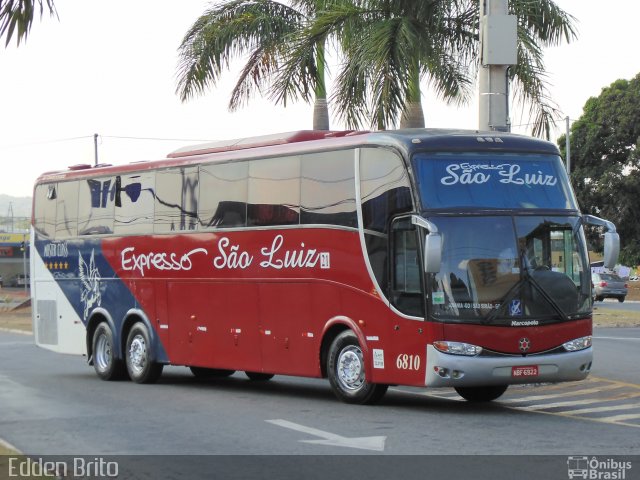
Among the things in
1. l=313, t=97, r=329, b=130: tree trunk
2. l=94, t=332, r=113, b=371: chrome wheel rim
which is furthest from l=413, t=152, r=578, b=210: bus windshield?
l=313, t=97, r=329, b=130: tree trunk

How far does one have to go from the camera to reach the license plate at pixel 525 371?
49.6ft

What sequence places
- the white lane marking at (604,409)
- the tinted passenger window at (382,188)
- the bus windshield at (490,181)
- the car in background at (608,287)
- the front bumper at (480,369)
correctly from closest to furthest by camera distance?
the front bumper at (480,369), the white lane marking at (604,409), the bus windshield at (490,181), the tinted passenger window at (382,188), the car in background at (608,287)

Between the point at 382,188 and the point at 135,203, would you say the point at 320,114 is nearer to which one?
the point at 135,203

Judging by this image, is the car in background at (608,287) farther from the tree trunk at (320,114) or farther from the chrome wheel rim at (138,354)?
the chrome wheel rim at (138,354)

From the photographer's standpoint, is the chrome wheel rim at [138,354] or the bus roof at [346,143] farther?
the chrome wheel rim at [138,354]

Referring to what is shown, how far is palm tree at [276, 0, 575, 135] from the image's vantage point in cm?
2194

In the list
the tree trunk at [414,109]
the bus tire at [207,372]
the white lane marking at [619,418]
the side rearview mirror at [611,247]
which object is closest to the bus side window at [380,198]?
the side rearview mirror at [611,247]

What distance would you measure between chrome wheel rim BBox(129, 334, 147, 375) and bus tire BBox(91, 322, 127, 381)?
0.36 metres

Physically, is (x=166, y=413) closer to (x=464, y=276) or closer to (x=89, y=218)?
(x=464, y=276)

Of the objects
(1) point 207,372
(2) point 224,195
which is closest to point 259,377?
(1) point 207,372

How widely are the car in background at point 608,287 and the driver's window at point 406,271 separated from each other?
45.3 metres
